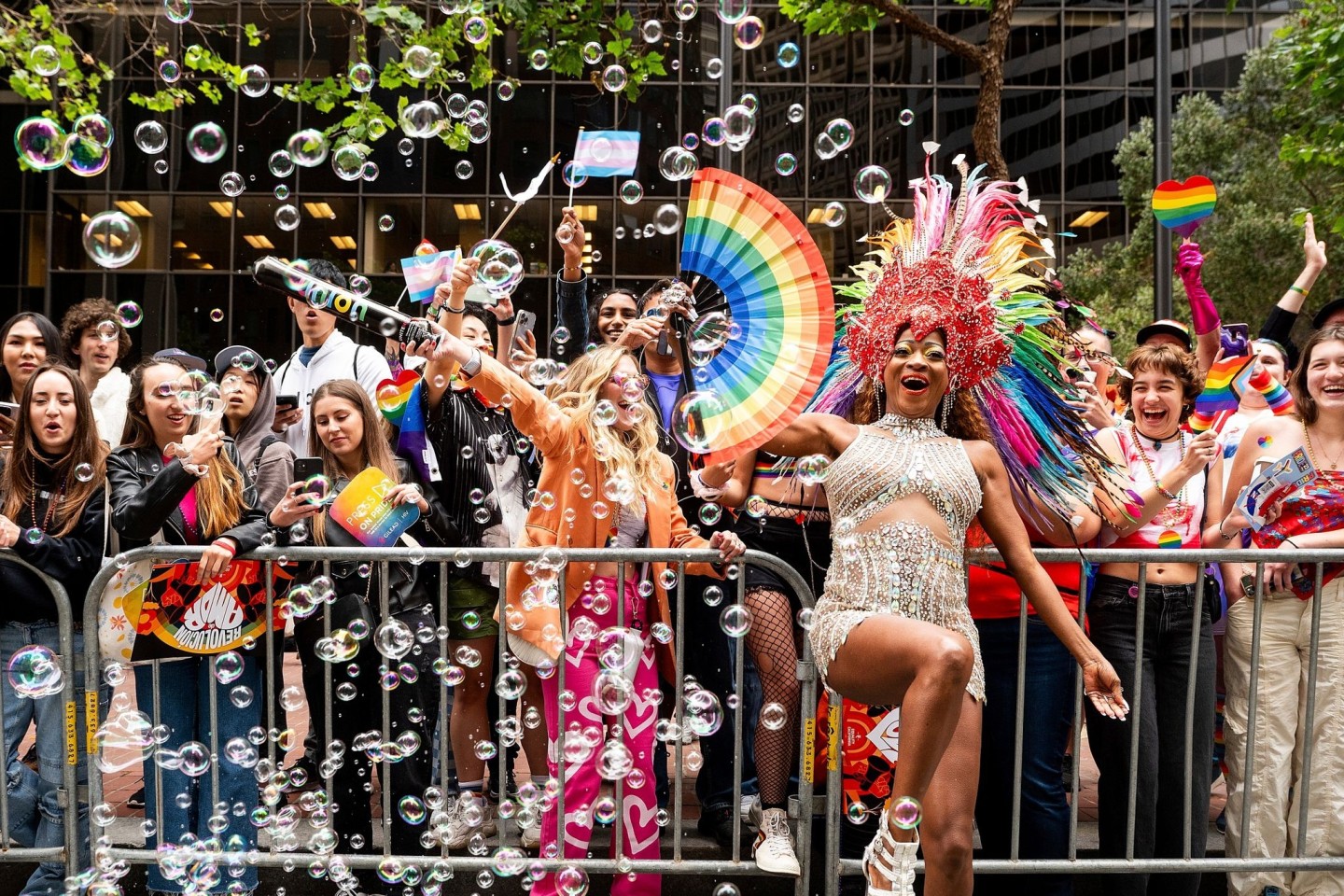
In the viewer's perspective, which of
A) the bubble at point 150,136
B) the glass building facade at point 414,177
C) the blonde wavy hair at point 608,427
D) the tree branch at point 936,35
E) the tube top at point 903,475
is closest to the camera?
the tube top at point 903,475

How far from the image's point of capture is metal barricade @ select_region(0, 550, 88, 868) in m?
3.99

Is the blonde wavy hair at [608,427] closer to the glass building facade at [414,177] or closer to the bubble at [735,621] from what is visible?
the bubble at [735,621]

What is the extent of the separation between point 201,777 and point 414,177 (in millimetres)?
16619

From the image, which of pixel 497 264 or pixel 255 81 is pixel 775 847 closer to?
pixel 497 264

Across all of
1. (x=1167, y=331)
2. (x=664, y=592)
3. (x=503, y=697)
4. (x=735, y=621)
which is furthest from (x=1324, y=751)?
(x=503, y=697)

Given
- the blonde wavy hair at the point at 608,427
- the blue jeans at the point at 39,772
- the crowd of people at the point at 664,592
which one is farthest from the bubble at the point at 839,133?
the blue jeans at the point at 39,772

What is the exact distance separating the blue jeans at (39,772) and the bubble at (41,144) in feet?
6.47

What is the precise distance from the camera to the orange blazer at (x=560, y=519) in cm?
409

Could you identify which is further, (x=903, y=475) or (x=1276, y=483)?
(x=1276, y=483)

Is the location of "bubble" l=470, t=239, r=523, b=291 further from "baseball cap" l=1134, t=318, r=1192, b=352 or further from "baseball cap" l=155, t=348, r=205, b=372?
"baseball cap" l=1134, t=318, r=1192, b=352

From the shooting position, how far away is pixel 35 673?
12.9 feet

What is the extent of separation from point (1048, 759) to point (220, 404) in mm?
3208

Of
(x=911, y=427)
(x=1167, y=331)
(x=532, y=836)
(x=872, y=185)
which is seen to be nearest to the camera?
(x=911, y=427)

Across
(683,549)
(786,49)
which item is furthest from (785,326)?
(786,49)
